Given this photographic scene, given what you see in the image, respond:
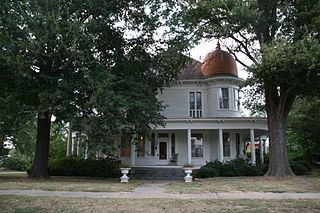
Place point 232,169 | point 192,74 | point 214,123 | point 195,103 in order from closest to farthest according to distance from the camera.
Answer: point 232,169, point 214,123, point 195,103, point 192,74

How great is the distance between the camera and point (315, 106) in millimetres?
24922

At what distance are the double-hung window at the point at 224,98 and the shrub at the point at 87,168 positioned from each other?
33.9 ft

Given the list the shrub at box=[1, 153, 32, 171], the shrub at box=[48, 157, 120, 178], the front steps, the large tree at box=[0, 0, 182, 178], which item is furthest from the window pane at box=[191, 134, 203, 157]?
the shrub at box=[1, 153, 32, 171]

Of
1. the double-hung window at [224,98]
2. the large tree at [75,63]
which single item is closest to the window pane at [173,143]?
the double-hung window at [224,98]

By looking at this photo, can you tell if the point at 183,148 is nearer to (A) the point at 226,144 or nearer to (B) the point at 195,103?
(A) the point at 226,144

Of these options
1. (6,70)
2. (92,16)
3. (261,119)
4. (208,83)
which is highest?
(92,16)

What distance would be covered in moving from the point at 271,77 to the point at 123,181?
32.9 ft

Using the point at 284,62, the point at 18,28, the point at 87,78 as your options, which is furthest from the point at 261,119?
the point at 18,28

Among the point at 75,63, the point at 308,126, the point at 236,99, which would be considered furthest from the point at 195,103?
the point at 75,63

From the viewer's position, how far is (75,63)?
14953 mm

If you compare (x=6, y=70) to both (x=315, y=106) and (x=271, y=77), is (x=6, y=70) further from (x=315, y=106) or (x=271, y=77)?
(x=315, y=106)

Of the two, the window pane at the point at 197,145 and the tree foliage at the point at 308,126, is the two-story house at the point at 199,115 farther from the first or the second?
the tree foliage at the point at 308,126

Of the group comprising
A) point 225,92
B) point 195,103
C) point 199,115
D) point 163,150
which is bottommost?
point 163,150

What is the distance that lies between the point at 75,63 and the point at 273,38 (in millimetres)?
11430
